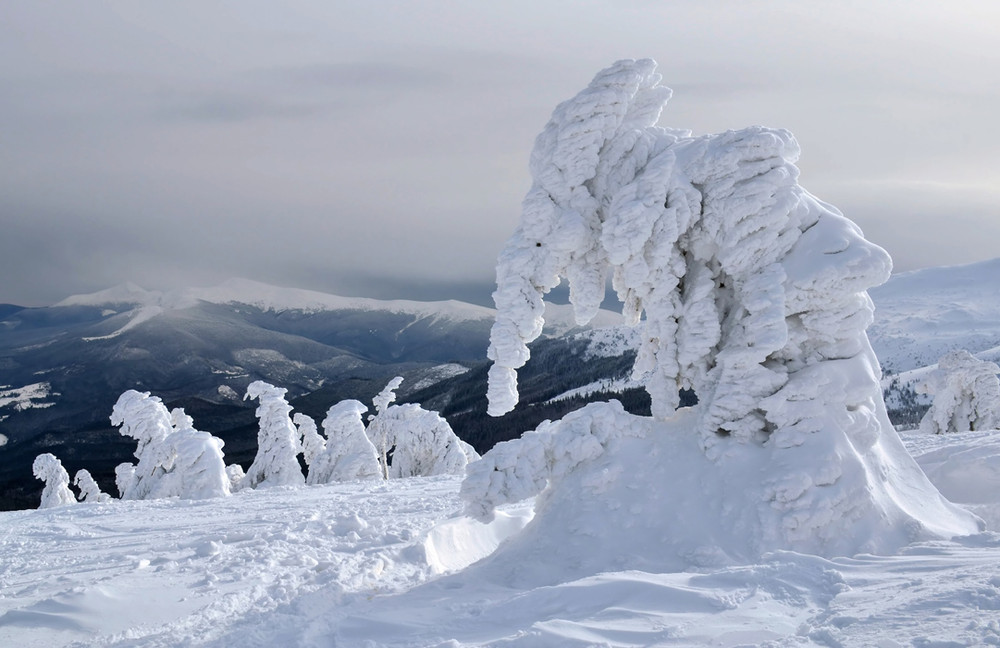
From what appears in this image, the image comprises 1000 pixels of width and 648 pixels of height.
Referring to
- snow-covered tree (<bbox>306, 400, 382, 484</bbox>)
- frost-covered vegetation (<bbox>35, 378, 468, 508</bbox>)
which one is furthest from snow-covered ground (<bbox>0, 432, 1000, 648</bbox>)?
snow-covered tree (<bbox>306, 400, 382, 484</bbox>)

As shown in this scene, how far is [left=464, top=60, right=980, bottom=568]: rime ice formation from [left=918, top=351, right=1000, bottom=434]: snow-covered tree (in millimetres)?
24871

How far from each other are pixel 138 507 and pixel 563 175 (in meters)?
15.3

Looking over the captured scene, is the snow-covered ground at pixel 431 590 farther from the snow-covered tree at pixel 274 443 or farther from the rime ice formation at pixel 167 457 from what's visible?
the snow-covered tree at pixel 274 443

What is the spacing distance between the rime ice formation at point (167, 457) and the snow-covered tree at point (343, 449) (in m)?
6.46

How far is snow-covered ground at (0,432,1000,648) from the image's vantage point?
708cm

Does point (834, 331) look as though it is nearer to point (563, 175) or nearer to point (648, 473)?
point (648, 473)

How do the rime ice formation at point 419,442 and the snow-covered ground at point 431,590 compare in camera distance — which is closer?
the snow-covered ground at point 431,590

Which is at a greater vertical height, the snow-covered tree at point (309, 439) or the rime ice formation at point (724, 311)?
the rime ice formation at point (724, 311)

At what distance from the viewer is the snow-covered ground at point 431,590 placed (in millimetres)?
7082

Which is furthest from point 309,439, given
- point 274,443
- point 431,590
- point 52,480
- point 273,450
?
point 431,590

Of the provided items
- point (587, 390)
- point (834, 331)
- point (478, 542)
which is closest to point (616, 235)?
point (834, 331)

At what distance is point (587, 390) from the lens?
621 ft

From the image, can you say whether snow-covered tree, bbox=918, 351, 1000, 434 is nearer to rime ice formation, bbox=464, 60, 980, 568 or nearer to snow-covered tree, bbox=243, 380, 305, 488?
rime ice formation, bbox=464, 60, 980, 568

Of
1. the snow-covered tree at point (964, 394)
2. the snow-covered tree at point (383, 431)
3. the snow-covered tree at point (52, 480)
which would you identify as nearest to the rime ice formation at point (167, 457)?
the snow-covered tree at point (383, 431)
